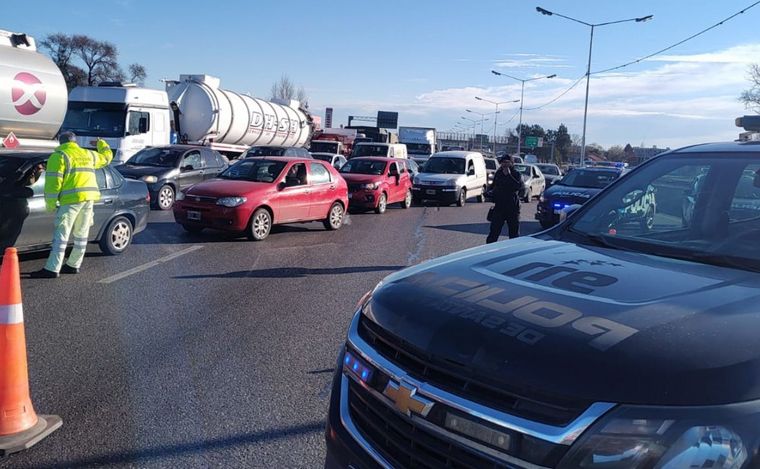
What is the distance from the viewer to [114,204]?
958cm

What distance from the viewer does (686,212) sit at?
11.4ft

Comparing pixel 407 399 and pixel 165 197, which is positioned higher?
pixel 407 399

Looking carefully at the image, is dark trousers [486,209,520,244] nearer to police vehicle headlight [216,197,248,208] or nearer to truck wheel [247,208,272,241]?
truck wheel [247,208,272,241]

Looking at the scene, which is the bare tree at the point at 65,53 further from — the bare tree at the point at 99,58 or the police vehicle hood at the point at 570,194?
the police vehicle hood at the point at 570,194

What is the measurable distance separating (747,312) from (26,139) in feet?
35.4

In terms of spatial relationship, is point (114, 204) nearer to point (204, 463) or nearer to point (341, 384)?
point (204, 463)

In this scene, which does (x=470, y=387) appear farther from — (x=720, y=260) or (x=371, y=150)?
(x=371, y=150)

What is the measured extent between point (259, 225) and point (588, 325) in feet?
34.0

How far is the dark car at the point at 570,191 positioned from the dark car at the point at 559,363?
11.5m

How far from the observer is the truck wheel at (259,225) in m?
11.7

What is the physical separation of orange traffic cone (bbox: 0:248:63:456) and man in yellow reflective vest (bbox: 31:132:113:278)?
4.68 m

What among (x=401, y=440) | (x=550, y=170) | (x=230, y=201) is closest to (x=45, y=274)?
(x=230, y=201)

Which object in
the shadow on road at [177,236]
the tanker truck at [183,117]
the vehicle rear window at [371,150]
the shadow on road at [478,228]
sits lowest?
the shadow on road at [177,236]

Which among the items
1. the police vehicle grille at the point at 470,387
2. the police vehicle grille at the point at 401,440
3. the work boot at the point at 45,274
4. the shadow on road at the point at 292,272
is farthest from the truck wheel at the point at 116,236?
the police vehicle grille at the point at 470,387
